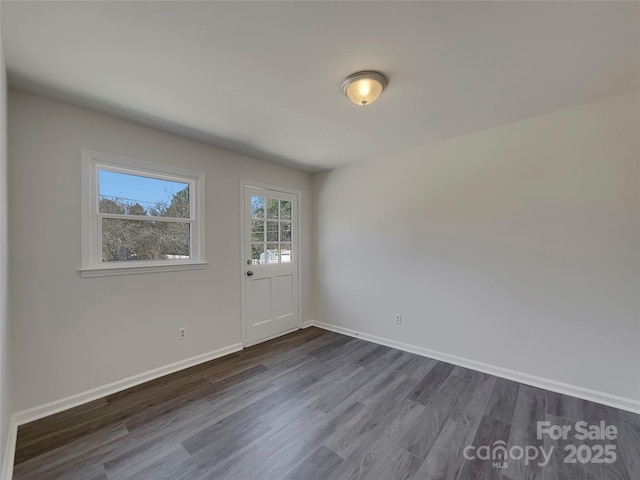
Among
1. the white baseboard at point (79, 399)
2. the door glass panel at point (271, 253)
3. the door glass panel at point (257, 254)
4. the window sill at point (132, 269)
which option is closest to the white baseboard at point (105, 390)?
the white baseboard at point (79, 399)

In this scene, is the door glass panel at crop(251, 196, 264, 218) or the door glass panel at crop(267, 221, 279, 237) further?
the door glass panel at crop(267, 221, 279, 237)

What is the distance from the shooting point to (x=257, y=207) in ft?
11.5

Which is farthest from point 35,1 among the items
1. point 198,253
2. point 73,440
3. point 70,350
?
point 73,440

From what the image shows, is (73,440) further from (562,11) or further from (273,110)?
(562,11)

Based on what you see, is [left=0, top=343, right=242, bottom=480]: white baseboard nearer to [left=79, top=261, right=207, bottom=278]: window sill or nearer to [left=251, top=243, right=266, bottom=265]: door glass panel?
[left=79, top=261, right=207, bottom=278]: window sill

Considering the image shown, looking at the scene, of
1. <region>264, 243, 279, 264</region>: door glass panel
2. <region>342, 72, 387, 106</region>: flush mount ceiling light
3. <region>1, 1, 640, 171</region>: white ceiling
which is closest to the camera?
<region>1, 1, 640, 171</region>: white ceiling

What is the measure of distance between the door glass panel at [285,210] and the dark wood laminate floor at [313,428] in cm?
203

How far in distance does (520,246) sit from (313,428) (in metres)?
2.39

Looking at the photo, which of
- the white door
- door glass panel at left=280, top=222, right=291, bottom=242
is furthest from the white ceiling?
door glass panel at left=280, top=222, right=291, bottom=242

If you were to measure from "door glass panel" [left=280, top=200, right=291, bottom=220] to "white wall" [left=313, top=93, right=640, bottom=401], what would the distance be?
109cm

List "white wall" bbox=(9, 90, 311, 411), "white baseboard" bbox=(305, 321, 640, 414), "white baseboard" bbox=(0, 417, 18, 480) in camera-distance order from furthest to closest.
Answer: "white baseboard" bbox=(305, 321, 640, 414), "white wall" bbox=(9, 90, 311, 411), "white baseboard" bbox=(0, 417, 18, 480)

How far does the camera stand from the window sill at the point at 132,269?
7.17ft

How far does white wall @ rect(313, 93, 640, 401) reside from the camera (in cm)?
209

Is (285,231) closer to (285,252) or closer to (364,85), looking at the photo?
(285,252)
